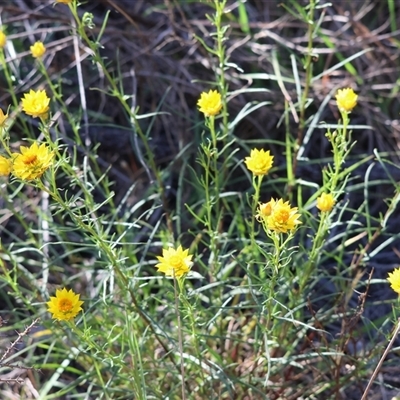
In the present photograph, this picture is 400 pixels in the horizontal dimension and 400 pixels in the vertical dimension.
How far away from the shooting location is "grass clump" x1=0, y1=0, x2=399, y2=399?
1255mm

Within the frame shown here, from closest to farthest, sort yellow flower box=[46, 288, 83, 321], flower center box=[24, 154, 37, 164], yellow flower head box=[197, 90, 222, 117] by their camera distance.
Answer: flower center box=[24, 154, 37, 164], yellow flower box=[46, 288, 83, 321], yellow flower head box=[197, 90, 222, 117]

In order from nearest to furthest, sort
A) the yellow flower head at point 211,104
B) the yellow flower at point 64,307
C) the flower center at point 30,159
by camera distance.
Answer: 1. the flower center at point 30,159
2. the yellow flower at point 64,307
3. the yellow flower head at point 211,104

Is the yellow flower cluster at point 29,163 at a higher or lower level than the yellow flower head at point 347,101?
higher

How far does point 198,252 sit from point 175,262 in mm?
895

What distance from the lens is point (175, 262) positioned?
1.11m

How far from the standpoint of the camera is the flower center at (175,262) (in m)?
1.11

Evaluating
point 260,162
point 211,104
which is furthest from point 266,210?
point 211,104

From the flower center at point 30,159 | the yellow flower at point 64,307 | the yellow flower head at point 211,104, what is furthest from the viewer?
the yellow flower head at point 211,104

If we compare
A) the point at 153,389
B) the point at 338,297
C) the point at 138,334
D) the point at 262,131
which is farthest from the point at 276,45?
the point at 153,389

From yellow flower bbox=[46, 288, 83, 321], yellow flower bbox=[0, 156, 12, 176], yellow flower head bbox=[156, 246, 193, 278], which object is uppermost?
yellow flower bbox=[0, 156, 12, 176]

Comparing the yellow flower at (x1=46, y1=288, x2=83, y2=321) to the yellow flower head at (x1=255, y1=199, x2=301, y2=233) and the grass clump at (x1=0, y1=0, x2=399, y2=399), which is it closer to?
the grass clump at (x1=0, y1=0, x2=399, y2=399)

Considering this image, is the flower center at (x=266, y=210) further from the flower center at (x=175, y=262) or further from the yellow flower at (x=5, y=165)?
the yellow flower at (x=5, y=165)

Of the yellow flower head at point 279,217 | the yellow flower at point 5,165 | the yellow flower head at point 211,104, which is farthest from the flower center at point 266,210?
the yellow flower at point 5,165

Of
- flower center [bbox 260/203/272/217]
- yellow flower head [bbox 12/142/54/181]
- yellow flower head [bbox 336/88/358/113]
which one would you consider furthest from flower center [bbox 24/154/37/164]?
yellow flower head [bbox 336/88/358/113]
